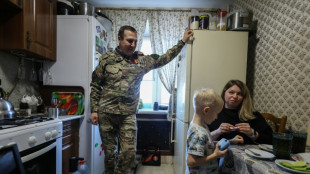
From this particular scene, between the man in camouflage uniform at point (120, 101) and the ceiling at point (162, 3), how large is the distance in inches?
50.5

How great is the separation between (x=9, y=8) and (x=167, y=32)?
1.89 meters

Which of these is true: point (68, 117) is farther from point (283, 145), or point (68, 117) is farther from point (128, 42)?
point (283, 145)

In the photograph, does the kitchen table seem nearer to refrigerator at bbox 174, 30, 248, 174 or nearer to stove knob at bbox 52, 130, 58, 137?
refrigerator at bbox 174, 30, 248, 174

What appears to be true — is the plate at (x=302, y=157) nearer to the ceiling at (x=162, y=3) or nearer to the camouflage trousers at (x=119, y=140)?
the camouflage trousers at (x=119, y=140)

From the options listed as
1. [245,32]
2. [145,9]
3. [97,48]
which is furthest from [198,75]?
[145,9]

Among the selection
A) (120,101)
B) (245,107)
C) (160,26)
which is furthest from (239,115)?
(160,26)

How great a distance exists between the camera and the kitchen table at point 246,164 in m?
0.63

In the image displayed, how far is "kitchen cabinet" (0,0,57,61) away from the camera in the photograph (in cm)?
138

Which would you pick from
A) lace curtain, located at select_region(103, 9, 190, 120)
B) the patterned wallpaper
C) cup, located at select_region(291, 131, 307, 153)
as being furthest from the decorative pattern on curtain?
cup, located at select_region(291, 131, 307, 153)

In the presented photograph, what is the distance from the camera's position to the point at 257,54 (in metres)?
1.70

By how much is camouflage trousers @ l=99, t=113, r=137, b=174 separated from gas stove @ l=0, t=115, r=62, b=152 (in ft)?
1.18

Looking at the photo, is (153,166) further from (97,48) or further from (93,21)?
(93,21)

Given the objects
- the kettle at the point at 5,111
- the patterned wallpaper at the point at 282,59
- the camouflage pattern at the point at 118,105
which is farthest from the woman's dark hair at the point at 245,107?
the kettle at the point at 5,111

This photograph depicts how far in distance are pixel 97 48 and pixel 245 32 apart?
1604 mm
